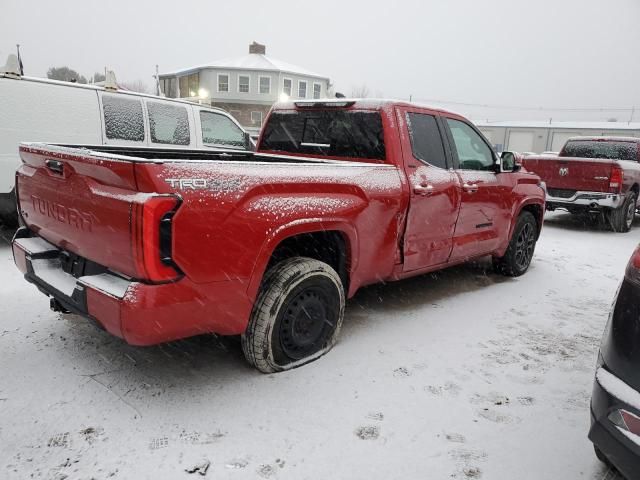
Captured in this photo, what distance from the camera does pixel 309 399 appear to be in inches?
114

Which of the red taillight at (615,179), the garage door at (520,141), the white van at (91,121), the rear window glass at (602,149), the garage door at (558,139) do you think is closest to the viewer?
the white van at (91,121)

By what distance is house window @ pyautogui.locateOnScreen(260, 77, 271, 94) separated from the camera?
37906 mm

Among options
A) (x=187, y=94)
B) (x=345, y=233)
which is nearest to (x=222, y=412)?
(x=345, y=233)

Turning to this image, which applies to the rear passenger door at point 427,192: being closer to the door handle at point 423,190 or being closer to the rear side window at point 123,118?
the door handle at point 423,190

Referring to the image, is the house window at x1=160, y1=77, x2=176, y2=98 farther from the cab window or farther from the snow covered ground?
the snow covered ground

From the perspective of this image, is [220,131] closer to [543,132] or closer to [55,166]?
[55,166]

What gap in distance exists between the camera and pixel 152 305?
2.38 metres

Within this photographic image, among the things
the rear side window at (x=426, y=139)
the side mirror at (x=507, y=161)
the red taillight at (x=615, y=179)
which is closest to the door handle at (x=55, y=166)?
the rear side window at (x=426, y=139)

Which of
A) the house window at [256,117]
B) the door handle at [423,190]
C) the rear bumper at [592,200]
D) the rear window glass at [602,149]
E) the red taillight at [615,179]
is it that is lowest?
the rear bumper at [592,200]

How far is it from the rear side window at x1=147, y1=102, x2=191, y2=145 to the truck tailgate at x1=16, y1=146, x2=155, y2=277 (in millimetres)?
3719

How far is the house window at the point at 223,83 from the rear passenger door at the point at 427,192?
37161 mm

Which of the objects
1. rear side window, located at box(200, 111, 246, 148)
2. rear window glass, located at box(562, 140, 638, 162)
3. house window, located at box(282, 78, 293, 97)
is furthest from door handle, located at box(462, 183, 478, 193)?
house window, located at box(282, 78, 293, 97)

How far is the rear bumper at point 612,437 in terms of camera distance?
1769 mm

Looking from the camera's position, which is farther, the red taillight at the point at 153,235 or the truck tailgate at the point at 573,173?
the truck tailgate at the point at 573,173
